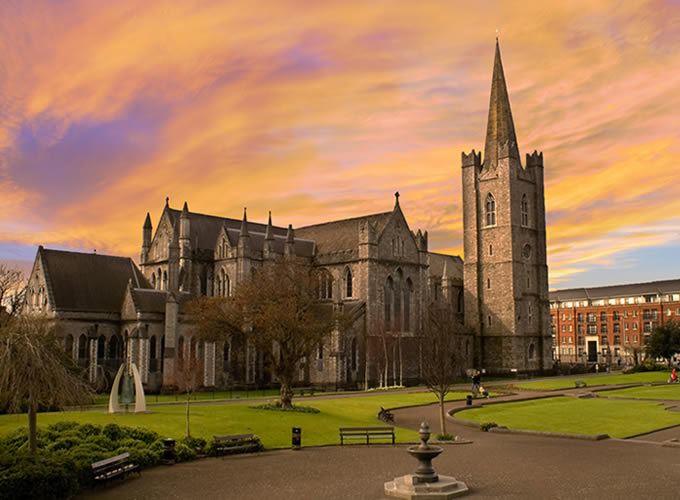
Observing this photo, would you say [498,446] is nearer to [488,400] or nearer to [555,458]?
[555,458]

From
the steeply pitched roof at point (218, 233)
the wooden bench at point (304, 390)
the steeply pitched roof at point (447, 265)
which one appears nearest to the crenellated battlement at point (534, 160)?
the steeply pitched roof at point (447, 265)

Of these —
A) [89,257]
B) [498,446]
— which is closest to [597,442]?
[498,446]

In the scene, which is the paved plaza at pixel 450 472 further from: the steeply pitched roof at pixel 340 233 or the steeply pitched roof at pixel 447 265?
the steeply pitched roof at pixel 447 265

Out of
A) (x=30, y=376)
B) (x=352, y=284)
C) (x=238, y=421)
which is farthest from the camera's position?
(x=352, y=284)

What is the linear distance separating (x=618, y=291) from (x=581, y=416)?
117613mm

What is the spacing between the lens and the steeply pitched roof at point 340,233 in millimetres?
77625

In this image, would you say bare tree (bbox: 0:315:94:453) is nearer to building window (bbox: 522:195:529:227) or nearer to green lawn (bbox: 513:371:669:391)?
green lawn (bbox: 513:371:669:391)

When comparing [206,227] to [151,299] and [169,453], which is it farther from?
[169,453]

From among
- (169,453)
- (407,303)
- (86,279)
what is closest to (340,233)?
(407,303)

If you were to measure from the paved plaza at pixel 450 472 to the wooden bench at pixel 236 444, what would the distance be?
2.09 ft

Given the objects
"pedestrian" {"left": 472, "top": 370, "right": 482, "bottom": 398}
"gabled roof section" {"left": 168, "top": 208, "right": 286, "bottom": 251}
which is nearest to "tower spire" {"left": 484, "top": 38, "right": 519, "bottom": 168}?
"gabled roof section" {"left": 168, "top": 208, "right": 286, "bottom": 251}

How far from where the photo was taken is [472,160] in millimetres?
94500

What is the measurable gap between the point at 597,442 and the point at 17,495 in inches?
1005

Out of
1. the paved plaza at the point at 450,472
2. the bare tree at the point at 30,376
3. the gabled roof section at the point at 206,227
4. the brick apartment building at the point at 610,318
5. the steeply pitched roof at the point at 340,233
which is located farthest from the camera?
the brick apartment building at the point at 610,318
